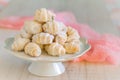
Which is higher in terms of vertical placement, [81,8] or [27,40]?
[27,40]

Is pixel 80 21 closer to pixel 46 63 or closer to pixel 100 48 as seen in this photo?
pixel 100 48

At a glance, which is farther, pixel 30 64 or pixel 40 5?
pixel 40 5

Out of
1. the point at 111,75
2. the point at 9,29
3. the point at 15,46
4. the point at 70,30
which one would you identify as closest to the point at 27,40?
the point at 15,46

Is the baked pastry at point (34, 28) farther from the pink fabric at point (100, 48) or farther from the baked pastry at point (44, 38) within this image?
the pink fabric at point (100, 48)

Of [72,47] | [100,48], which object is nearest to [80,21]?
[100,48]

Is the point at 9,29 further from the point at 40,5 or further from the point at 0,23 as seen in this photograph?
the point at 40,5

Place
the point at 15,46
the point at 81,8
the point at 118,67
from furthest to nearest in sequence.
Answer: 1. the point at 81,8
2. the point at 118,67
3. the point at 15,46

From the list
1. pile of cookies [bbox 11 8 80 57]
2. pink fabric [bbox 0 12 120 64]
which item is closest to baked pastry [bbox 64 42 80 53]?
Answer: pile of cookies [bbox 11 8 80 57]
